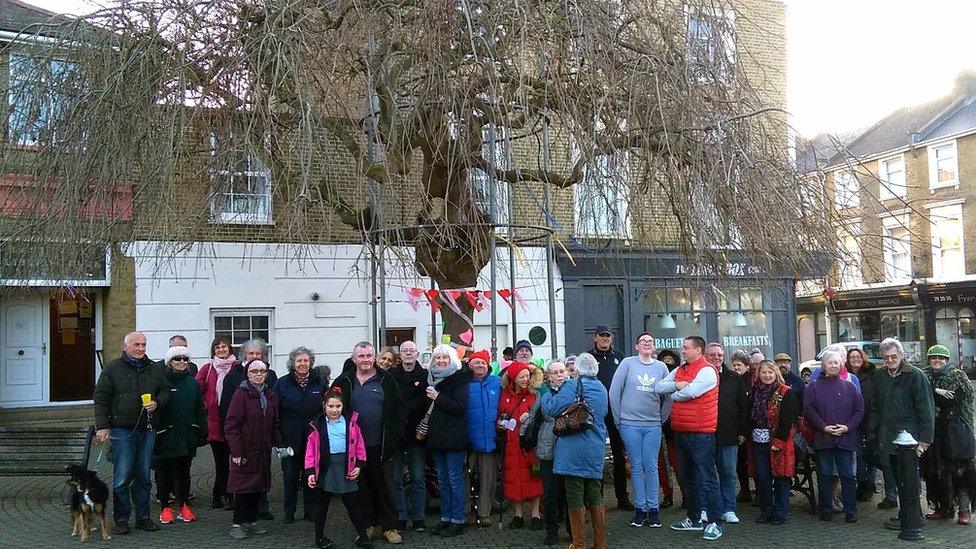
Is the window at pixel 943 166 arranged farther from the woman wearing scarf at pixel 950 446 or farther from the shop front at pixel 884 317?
the woman wearing scarf at pixel 950 446

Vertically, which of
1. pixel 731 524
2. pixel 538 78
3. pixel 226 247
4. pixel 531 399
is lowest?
pixel 731 524

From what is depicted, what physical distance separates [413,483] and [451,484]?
0.41 meters

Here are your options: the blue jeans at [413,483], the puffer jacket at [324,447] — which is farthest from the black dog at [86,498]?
the blue jeans at [413,483]

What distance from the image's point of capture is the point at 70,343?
16078 millimetres

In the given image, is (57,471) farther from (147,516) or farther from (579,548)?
(579,548)

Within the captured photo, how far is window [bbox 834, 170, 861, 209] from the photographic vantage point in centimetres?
894

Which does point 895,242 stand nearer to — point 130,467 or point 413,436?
point 413,436

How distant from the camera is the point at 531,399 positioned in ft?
27.6

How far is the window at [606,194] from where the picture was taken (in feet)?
27.1

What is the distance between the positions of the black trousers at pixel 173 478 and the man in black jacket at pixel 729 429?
5.57 metres

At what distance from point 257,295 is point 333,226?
184cm

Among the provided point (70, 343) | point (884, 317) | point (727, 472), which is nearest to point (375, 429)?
point (727, 472)

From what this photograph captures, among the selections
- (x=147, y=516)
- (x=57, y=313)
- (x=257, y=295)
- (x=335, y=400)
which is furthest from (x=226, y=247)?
(x=335, y=400)

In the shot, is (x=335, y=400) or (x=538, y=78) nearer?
(x=335, y=400)
